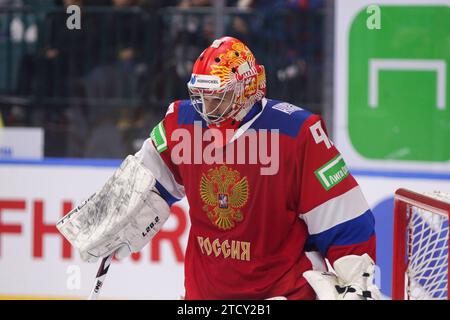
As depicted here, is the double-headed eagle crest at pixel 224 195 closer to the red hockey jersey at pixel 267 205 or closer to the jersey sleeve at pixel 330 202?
the red hockey jersey at pixel 267 205

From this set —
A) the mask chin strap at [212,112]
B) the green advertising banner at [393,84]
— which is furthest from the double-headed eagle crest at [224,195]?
the green advertising banner at [393,84]

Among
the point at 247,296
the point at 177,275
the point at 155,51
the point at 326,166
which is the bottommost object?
the point at 177,275

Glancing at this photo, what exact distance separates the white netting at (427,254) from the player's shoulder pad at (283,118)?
50 cm

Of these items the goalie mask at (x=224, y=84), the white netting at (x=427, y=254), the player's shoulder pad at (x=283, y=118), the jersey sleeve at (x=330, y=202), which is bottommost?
the white netting at (x=427, y=254)

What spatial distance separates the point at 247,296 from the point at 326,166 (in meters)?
0.45

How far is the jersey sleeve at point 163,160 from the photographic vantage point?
11.2ft

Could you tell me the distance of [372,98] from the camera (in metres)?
5.72

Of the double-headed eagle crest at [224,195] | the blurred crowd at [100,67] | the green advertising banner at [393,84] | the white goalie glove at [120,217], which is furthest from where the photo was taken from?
the blurred crowd at [100,67]

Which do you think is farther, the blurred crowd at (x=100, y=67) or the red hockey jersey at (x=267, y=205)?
the blurred crowd at (x=100, y=67)

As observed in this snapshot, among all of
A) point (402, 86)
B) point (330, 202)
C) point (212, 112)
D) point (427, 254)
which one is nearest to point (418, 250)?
point (427, 254)
